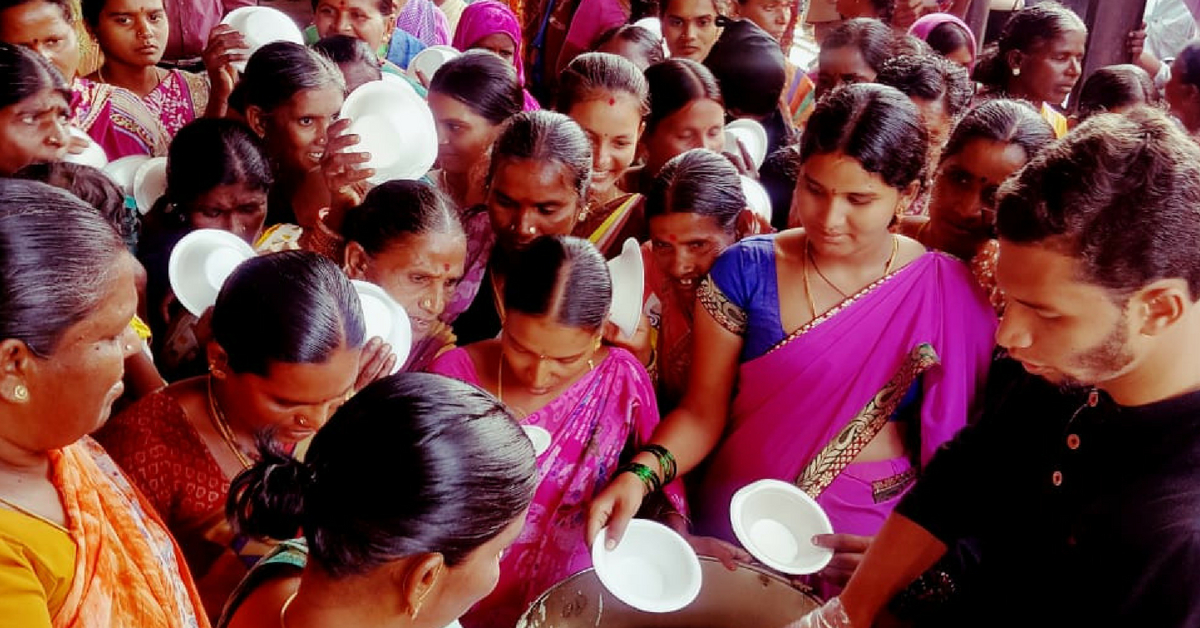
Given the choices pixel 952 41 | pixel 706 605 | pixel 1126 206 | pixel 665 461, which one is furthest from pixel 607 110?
pixel 952 41

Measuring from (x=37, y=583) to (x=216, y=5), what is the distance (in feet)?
11.6

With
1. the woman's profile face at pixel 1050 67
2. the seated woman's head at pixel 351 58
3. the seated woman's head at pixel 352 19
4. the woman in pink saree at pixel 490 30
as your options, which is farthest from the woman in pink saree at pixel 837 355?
the woman in pink saree at pixel 490 30

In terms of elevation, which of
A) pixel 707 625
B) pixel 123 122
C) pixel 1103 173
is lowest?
pixel 707 625

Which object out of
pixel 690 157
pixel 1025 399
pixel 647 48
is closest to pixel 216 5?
pixel 647 48

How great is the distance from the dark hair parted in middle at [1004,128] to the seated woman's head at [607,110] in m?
0.88

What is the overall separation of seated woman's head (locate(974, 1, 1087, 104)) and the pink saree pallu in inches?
80.4

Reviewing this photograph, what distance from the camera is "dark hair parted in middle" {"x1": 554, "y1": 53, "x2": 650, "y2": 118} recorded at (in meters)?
2.58

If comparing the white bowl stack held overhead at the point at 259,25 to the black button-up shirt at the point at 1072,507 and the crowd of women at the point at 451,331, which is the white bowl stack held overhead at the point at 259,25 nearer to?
the crowd of women at the point at 451,331

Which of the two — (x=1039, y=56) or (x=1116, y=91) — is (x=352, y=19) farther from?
(x=1116, y=91)

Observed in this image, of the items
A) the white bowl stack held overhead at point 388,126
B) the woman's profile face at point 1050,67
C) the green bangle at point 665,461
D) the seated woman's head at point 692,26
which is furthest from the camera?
the seated woman's head at point 692,26

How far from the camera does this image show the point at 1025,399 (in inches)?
56.4

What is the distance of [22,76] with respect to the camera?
219 cm

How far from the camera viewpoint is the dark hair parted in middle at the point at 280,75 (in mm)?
2502

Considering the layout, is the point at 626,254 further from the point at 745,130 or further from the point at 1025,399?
the point at 745,130
